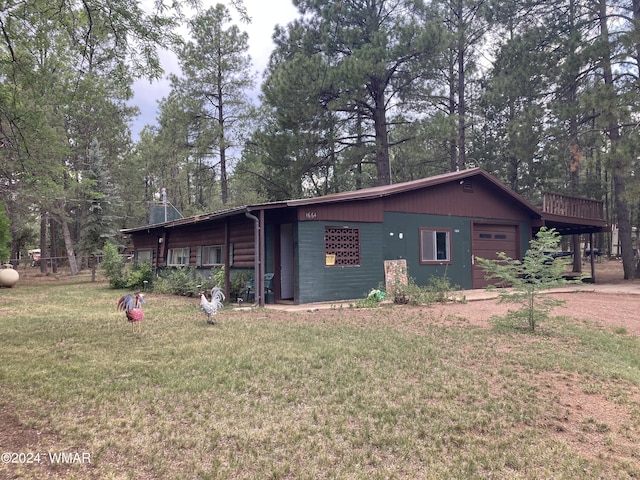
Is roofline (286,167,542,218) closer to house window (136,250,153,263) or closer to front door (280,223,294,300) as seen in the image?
front door (280,223,294,300)

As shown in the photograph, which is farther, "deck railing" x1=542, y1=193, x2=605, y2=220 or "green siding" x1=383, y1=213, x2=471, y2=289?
"deck railing" x1=542, y1=193, x2=605, y2=220

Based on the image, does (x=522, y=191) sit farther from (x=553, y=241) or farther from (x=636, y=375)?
(x=636, y=375)

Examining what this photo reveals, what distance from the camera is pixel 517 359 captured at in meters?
5.19

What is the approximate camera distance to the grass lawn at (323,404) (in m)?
2.88

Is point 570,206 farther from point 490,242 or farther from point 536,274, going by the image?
point 536,274

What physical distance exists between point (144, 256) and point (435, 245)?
1273cm

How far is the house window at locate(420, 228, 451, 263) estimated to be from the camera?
12.9m

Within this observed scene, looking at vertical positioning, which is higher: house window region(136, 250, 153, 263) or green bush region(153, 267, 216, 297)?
house window region(136, 250, 153, 263)

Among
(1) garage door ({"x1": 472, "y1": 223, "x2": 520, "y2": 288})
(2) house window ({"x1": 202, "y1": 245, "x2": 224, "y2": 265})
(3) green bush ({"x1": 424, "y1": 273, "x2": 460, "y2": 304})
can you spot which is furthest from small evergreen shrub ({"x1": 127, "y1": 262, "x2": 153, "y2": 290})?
(1) garage door ({"x1": 472, "y1": 223, "x2": 520, "y2": 288})

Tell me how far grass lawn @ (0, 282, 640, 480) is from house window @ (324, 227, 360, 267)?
4158 millimetres

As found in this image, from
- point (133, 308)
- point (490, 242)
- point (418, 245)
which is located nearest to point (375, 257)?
point (418, 245)

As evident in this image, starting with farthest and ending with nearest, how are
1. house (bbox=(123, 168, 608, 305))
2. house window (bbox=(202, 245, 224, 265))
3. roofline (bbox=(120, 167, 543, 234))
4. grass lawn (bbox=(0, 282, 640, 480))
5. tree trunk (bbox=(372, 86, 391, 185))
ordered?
tree trunk (bbox=(372, 86, 391, 185))
house window (bbox=(202, 245, 224, 265))
house (bbox=(123, 168, 608, 305))
roofline (bbox=(120, 167, 543, 234))
grass lawn (bbox=(0, 282, 640, 480))

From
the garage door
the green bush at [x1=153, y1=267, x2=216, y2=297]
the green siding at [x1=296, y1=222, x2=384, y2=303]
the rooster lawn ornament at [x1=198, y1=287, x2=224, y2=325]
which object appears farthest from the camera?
the garage door

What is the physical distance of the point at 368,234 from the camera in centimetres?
1160
